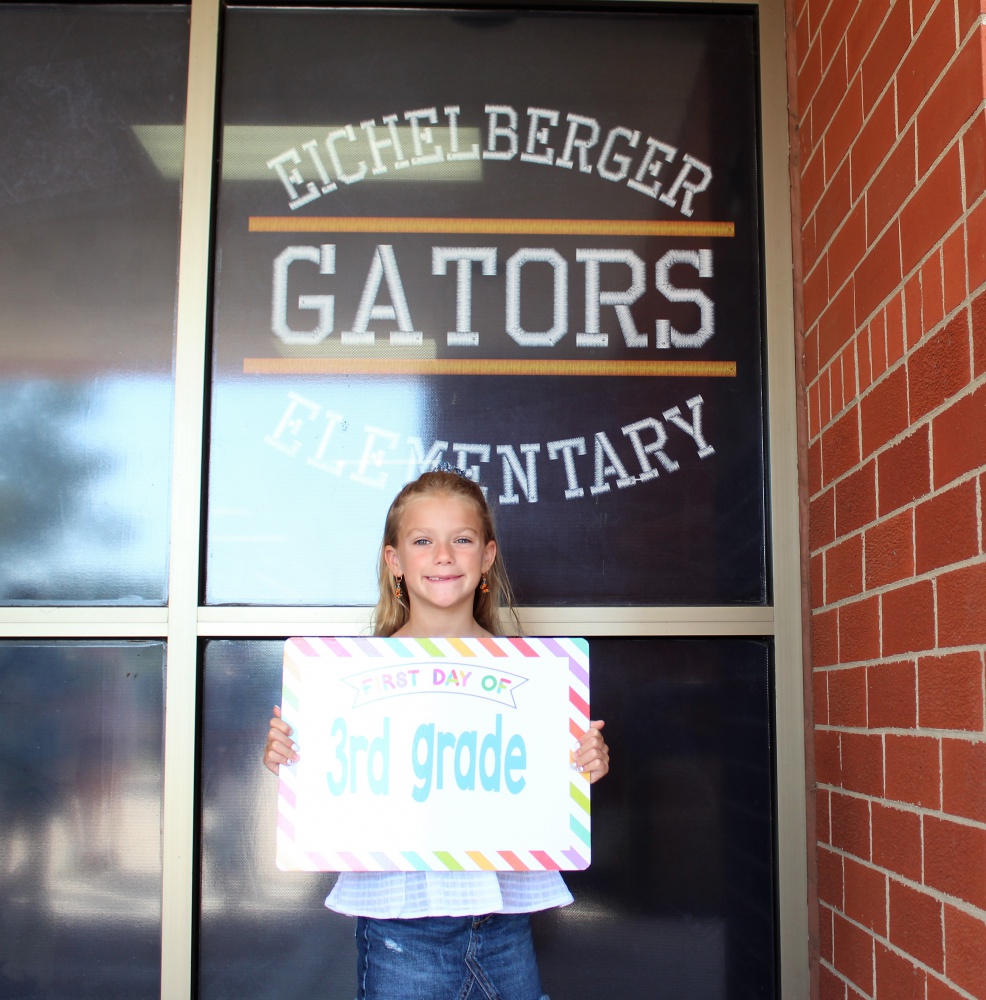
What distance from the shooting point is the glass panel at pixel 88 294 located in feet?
8.07

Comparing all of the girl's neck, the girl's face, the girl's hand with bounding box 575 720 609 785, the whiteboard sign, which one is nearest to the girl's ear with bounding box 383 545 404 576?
the girl's face

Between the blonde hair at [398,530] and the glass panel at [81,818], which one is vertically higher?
the blonde hair at [398,530]

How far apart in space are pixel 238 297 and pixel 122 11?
818 mm

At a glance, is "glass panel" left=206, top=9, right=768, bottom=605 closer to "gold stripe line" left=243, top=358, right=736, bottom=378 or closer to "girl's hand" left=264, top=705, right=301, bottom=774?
"gold stripe line" left=243, top=358, right=736, bottom=378

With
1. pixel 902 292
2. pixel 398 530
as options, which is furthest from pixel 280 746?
pixel 902 292

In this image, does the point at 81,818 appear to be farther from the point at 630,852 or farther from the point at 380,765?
the point at 630,852

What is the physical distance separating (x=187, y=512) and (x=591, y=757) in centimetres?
111

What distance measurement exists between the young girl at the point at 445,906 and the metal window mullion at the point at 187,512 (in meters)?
0.50

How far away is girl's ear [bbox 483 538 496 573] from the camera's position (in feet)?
7.34

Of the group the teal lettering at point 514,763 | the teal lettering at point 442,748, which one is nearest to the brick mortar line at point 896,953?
the teal lettering at point 514,763

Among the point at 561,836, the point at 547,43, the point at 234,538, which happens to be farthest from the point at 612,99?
the point at 561,836

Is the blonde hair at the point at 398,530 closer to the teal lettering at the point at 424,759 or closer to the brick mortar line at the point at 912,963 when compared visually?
the teal lettering at the point at 424,759

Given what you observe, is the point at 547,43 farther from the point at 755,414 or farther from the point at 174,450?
the point at 174,450

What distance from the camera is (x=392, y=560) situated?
225 centimetres
